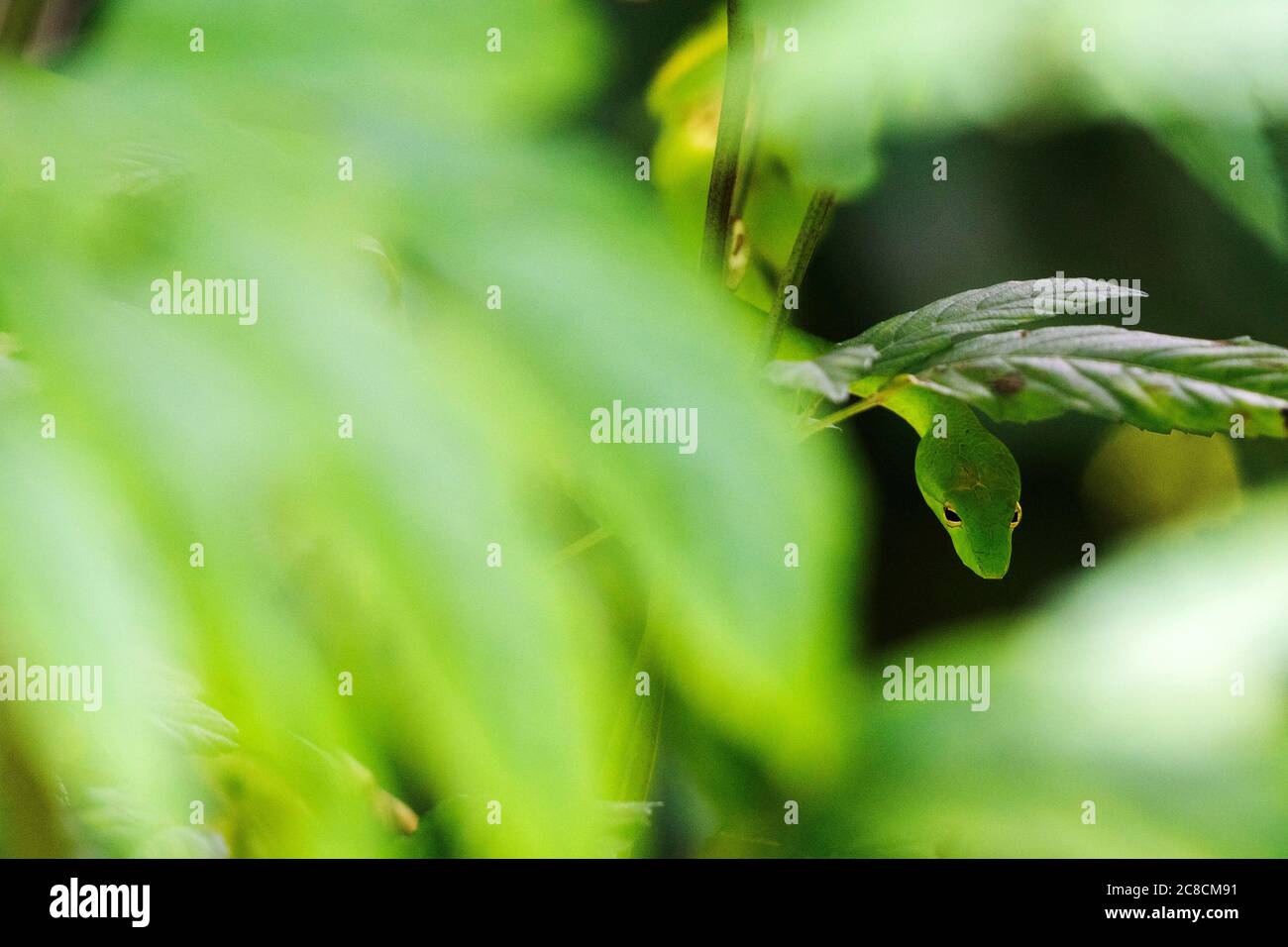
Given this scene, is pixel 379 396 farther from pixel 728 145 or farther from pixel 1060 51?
pixel 1060 51

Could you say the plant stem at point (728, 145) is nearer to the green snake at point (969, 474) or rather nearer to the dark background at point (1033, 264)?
the green snake at point (969, 474)

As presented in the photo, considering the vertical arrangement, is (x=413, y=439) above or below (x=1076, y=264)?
below

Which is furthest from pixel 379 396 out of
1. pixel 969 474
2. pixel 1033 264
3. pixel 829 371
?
pixel 1033 264

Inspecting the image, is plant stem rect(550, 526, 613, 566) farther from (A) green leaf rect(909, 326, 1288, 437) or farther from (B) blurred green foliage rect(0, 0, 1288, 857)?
(A) green leaf rect(909, 326, 1288, 437)

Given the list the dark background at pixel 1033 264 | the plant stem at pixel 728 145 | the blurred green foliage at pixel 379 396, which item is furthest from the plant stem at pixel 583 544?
the dark background at pixel 1033 264
